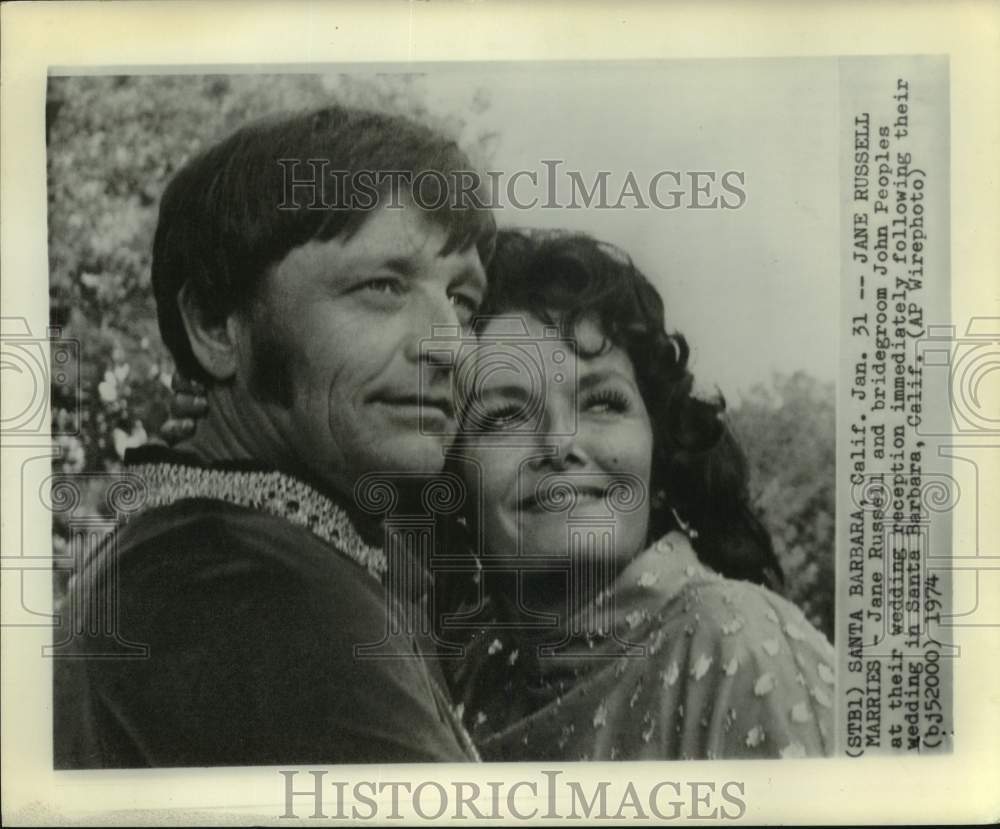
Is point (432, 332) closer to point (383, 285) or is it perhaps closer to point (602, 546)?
point (383, 285)

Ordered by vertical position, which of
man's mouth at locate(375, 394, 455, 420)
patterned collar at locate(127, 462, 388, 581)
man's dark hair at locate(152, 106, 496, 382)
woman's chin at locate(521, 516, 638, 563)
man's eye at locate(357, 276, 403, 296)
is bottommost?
woman's chin at locate(521, 516, 638, 563)

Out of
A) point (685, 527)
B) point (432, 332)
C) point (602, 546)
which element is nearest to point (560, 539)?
point (602, 546)

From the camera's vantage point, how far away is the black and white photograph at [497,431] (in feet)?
3.77

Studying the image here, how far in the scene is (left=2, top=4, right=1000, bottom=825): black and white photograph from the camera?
1.15m

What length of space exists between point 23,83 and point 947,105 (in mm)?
1112

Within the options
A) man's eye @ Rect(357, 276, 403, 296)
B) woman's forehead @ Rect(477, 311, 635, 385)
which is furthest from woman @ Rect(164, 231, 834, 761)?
man's eye @ Rect(357, 276, 403, 296)

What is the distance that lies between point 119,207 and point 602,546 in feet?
2.31

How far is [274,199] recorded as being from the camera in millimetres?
1149

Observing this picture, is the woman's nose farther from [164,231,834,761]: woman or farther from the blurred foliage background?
the blurred foliage background

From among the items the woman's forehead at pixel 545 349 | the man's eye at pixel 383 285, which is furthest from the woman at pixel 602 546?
the man's eye at pixel 383 285

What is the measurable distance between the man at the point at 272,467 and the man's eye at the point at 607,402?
0.56 feet

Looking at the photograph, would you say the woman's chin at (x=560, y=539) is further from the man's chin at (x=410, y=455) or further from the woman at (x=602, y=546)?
the man's chin at (x=410, y=455)

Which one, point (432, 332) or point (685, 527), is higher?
point (432, 332)

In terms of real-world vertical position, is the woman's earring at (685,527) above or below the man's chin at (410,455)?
below
